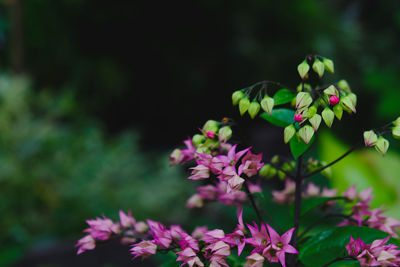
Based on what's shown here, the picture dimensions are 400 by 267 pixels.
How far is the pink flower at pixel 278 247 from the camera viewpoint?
0.46m

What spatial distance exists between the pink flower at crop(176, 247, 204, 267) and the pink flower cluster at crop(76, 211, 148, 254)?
0.49ft

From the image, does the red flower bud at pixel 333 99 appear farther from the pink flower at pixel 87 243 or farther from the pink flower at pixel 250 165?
the pink flower at pixel 87 243

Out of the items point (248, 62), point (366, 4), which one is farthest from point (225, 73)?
point (366, 4)

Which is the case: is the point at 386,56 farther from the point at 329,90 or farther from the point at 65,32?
the point at 329,90

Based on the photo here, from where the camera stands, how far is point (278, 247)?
48 centimetres

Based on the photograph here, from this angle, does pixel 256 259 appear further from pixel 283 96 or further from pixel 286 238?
pixel 283 96

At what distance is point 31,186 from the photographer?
2416mm

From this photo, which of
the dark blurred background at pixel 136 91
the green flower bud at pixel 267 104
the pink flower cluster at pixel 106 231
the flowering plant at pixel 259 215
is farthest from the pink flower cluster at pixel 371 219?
the dark blurred background at pixel 136 91

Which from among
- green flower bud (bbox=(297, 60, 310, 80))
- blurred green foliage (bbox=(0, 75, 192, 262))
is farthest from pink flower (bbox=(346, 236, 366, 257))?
blurred green foliage (bbox=(0, 75, 192, 262))

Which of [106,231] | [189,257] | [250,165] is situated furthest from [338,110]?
[106,231]

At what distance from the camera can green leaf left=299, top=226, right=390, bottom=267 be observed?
536mm

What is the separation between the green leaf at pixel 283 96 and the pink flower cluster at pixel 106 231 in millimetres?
284

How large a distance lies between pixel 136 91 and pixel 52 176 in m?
1.26

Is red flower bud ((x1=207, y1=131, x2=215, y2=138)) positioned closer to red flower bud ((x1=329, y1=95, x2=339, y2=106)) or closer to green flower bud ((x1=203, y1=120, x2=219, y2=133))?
green flower bud ((x1=203, y1=120, x2=219, y2=133))
